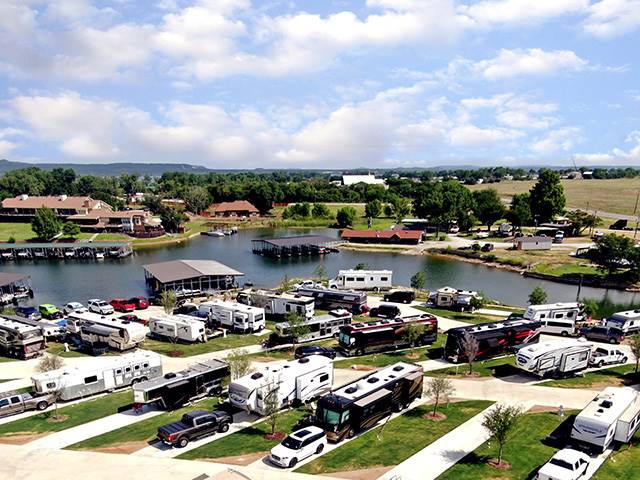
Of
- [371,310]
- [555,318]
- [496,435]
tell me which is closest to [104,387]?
[496,435]

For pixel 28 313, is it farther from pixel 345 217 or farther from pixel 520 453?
pixel 345 217

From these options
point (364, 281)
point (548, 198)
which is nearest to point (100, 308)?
point (364, 281)

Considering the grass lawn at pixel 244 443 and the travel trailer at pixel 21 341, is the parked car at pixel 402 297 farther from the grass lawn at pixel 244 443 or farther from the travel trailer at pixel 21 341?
the travel trailer at pixel 21 341

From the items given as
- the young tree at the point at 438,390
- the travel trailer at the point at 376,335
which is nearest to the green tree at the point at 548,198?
the travel trailer at the point at 376,335

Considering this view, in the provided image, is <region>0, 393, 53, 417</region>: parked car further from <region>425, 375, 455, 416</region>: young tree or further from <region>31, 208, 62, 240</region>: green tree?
<region>31, 208, 62, 240</region>: green tree

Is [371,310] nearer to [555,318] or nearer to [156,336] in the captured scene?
[555,318]
